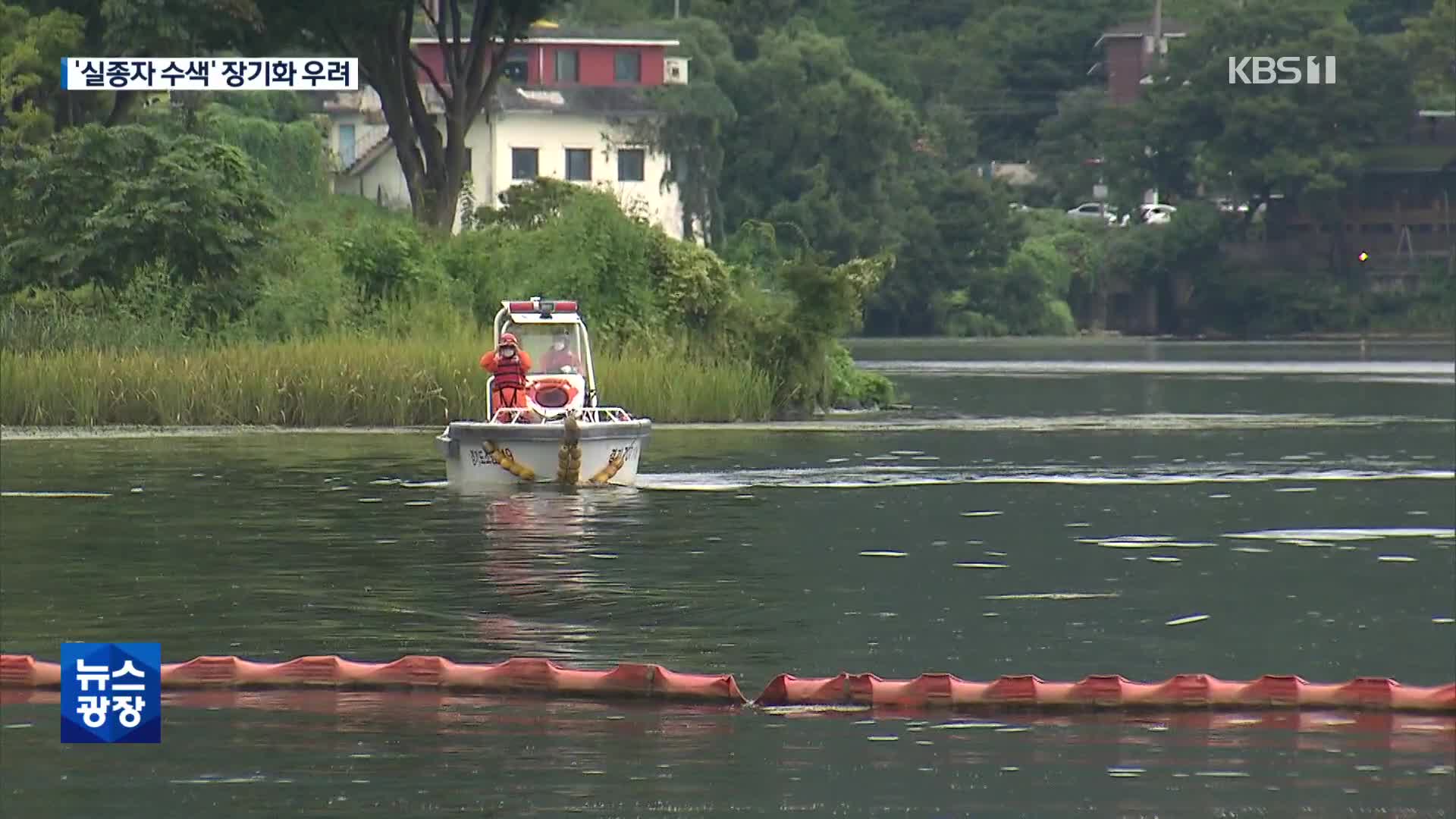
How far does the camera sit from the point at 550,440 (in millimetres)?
34438

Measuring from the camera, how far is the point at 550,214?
60.7 meters

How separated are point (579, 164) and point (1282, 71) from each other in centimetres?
3061

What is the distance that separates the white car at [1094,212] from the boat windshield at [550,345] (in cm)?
10359

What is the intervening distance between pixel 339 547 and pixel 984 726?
1271cm

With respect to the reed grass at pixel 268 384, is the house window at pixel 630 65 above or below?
above

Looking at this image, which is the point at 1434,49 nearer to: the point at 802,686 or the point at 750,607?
the point at 750,607

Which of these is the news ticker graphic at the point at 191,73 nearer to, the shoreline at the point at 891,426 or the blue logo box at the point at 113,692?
the shoreline at the point at 891,426

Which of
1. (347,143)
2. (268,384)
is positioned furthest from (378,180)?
(268,384)

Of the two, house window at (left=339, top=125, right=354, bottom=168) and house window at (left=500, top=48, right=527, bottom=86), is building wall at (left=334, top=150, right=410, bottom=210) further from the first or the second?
house window at (left=500, top=48, right=527, bottom=86)

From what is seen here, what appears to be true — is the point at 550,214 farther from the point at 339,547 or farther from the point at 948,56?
the point at 948,56

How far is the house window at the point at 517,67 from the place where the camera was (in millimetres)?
125562

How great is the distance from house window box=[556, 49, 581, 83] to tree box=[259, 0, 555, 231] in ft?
193

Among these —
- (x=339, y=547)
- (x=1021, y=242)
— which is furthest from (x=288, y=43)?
(x=1021, y=242)

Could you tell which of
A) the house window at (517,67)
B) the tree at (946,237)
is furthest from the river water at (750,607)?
the tree at (946,237)
